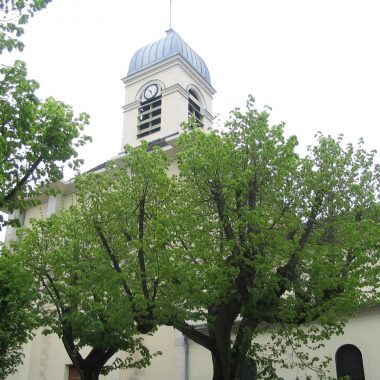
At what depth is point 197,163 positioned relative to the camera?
11297mm

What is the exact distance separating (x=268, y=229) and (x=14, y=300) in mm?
8032

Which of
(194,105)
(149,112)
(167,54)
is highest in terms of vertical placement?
(167,54)

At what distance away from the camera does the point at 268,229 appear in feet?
36.3

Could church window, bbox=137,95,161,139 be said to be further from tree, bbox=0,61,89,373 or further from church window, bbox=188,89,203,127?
tree, bbox=0,61,89,373

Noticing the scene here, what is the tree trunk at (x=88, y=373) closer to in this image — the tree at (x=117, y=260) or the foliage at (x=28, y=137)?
the tree at (x=117, y=260)

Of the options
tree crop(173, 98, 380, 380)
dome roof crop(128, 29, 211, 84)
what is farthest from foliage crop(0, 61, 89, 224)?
dome roof crop(128, 29, 211, 84)

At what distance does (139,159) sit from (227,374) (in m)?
5.26

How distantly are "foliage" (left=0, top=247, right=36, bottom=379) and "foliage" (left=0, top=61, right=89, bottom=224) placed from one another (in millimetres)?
5126

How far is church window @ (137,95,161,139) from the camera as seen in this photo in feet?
95.9

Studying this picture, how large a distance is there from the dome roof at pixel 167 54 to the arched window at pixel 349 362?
19738 mm

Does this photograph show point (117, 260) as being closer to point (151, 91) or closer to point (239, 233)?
point (239, 233)

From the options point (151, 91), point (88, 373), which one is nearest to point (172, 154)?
point (151, 91)

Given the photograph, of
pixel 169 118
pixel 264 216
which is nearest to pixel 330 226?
pixel 264 216

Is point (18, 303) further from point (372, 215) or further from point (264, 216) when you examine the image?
point (372, 215)
